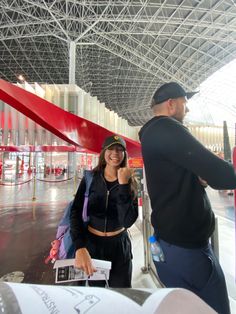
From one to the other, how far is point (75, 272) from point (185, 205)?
77 centimetres

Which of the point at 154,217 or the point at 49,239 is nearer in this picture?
the point at 154,217

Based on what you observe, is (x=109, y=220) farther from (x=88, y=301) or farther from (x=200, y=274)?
(x=88, y=301)

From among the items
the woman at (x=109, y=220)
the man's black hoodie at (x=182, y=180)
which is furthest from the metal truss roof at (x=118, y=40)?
the man's black hoodie at (x=182, y=180)

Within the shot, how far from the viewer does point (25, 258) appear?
11.2 feet

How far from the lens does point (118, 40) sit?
57.5 feet

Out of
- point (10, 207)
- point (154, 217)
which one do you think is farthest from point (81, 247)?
point (10, 207)

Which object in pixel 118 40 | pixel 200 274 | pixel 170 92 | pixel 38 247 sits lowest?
pixel 38 247

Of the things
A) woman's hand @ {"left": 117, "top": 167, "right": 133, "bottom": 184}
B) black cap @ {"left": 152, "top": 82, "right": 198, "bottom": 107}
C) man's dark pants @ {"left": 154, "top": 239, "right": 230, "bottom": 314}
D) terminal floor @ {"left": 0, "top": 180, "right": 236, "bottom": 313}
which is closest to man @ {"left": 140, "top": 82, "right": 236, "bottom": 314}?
man's dark pants @ {"left": 154, "top": 239, "right": 230, "bottom": 314}

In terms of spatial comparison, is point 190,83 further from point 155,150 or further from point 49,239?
point 155,150

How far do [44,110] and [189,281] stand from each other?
2538 millimetres

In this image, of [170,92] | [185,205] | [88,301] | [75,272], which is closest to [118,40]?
[170,92]

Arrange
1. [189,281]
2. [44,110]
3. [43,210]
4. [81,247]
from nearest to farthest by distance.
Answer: [189,281]
[81,247]
[44,110]
[43,210]

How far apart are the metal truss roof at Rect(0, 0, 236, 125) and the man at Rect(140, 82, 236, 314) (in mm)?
14646

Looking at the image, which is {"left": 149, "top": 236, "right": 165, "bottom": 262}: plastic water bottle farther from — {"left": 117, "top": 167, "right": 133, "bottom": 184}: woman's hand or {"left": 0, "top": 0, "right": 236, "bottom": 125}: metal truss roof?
{"left": 0, "top": 0, "right": 236, "bottom": 125}: metal truss roof
